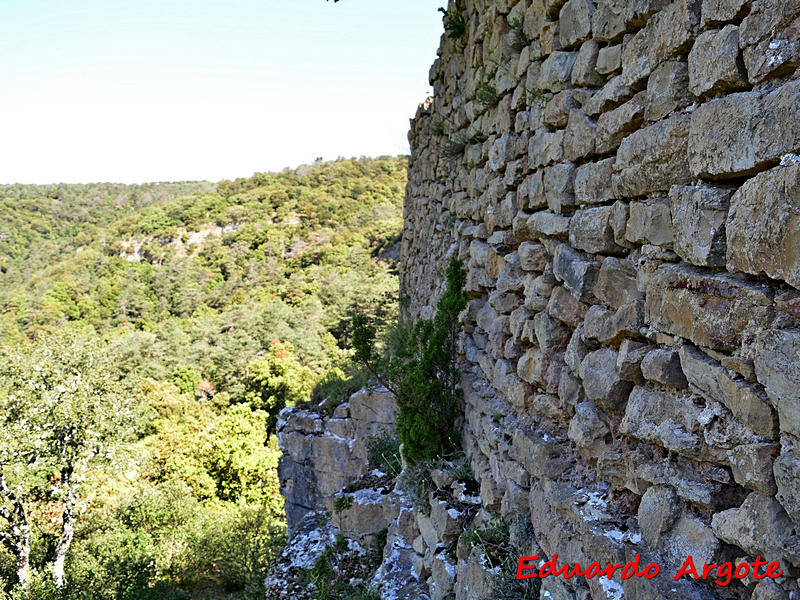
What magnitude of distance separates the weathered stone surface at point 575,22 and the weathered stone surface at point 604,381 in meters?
1.21

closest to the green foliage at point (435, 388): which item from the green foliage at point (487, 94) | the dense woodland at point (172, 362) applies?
the green foliage at point (487, 94)

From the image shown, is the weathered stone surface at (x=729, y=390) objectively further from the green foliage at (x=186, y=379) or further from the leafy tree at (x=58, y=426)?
the green foliage at (x=186, y=379)

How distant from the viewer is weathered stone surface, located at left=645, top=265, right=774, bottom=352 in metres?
1.28

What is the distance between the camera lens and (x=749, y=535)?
4.10ft

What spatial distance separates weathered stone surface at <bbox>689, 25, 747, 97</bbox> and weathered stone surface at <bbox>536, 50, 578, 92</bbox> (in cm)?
76

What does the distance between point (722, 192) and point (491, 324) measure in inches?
70.6

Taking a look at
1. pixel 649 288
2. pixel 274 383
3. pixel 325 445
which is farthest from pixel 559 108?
pixel 274 383

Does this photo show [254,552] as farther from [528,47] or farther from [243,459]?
[528,47]

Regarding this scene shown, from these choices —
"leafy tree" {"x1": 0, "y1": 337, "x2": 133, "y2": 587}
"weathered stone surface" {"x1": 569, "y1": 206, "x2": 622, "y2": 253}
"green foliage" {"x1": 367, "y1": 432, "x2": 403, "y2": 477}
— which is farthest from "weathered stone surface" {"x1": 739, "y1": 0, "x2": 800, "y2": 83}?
"leafy tree" {"x1": 0, "y1": 337, "x2": 133, "y2": 587}

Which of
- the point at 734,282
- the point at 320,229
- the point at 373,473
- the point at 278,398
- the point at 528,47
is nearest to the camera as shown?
the point at 734,282

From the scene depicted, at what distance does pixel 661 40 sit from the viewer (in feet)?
5.34

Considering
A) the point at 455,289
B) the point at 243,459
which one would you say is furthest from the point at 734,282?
the point at 243,459

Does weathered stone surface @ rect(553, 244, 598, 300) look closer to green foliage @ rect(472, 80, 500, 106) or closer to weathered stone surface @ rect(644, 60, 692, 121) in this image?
weathered stone surface @ rect(644, 60, 692, 121)

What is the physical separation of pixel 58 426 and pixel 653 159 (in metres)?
14.2
